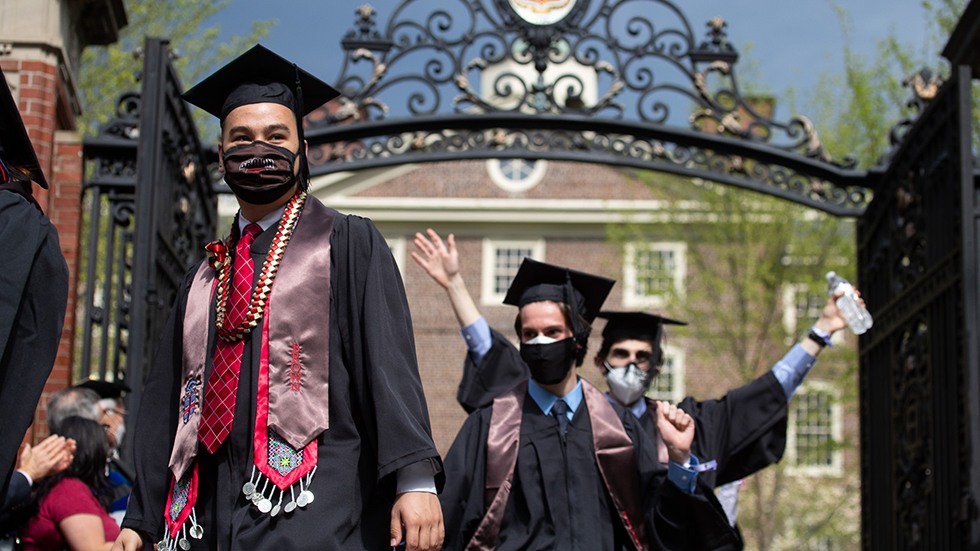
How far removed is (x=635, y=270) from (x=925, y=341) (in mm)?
21128

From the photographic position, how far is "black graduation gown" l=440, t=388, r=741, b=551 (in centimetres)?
578

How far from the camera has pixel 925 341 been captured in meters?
8.29

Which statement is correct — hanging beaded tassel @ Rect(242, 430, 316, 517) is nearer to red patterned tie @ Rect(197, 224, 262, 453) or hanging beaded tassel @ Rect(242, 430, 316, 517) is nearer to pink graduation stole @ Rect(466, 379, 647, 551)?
red patterned tie @ Rect(197, 224, 262, 453)

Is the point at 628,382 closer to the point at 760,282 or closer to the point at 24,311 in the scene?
the point at 24,311

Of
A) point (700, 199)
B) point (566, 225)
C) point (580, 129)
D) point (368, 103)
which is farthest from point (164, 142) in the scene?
point (566, 225)

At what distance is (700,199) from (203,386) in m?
22.6

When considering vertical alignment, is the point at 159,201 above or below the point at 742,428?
above

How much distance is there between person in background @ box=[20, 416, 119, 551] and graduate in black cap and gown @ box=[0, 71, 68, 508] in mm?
2361

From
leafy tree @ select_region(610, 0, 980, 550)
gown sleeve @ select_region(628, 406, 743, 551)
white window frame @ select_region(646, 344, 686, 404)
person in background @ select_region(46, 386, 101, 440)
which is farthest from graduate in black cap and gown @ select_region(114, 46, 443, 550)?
white window frame @ select_region(646, 344, 686, 404)

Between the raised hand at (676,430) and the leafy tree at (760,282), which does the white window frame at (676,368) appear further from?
the raised hand at (676,430)

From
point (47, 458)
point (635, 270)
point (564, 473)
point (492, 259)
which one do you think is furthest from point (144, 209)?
Result: point (492, 259)

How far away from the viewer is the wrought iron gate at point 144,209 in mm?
7785

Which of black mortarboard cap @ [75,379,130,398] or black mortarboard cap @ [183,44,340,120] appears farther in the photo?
black mortarboard cap @ [75,379,130,398]

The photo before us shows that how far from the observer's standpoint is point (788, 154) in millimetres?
9703
